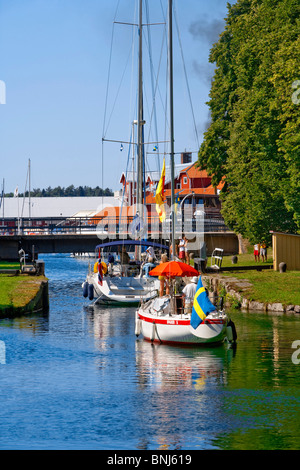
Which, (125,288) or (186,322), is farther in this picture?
(125,288)

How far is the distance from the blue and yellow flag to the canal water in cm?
155

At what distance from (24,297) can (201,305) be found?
17.0 metres

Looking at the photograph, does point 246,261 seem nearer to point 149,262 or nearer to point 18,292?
point 149,262

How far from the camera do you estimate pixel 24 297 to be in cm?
4578

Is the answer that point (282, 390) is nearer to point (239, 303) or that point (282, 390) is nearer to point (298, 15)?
point (239, 303)

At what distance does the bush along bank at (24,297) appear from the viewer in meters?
42.8

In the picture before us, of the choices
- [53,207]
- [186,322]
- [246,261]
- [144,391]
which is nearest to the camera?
[144,391]

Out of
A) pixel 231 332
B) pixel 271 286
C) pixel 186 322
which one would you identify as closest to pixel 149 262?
pixel 271 286

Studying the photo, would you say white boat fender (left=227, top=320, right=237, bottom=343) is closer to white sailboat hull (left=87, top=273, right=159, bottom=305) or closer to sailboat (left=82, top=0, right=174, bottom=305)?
sailboat (left=82, top=0, right=174, bottom=305)

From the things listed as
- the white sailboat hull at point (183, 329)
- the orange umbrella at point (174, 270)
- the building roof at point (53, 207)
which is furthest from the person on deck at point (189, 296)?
the building roof at point (53, 207)

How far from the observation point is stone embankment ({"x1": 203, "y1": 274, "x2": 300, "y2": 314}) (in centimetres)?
4412

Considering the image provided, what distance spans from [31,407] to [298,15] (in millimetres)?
36977

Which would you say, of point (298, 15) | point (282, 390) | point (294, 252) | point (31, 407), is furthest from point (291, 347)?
point (298, 15)

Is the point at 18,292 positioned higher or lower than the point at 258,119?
lower
